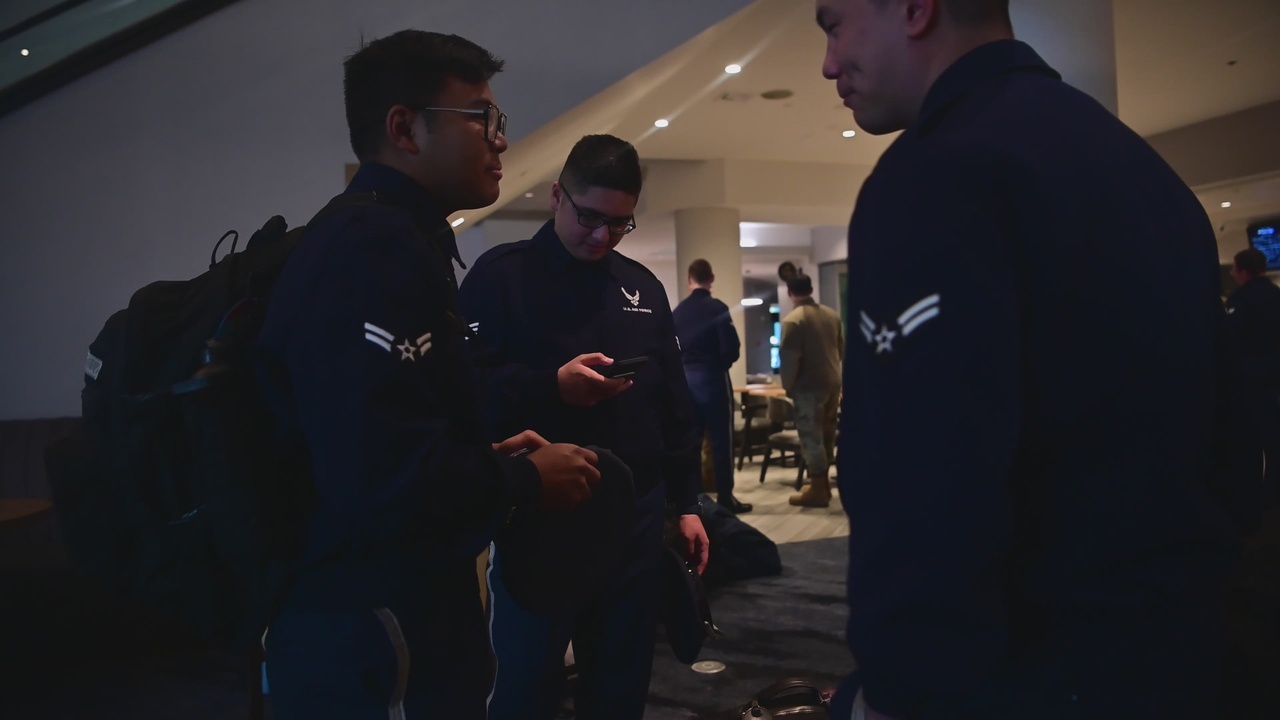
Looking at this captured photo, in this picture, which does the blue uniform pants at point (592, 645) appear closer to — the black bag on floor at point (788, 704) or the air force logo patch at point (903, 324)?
the black bag on floor at point (788, 704)

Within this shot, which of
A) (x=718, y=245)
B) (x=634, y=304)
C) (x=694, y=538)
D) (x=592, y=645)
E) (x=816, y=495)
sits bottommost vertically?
(x=816, y=495)

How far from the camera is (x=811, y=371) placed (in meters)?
6.43

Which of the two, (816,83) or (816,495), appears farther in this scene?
(816,495)

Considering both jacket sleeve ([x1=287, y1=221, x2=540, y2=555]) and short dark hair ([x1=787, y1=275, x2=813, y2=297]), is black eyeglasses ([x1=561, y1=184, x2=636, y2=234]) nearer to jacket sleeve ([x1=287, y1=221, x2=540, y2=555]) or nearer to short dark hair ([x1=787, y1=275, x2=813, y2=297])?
jacket sleeve ([x1=287, y1=221, x2=540, y2=555])

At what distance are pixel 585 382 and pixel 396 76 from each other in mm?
716

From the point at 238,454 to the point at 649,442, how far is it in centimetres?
100

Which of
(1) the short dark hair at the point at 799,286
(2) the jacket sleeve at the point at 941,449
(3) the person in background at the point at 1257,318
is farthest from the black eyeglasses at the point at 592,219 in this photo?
(3) the person in background at the point at 1257,318

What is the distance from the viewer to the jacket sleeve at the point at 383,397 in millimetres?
957

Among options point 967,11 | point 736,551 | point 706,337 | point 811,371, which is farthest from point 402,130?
point 811,371

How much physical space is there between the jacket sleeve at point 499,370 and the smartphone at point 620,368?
10 cm

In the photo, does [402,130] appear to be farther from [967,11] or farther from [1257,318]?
[1257,318]

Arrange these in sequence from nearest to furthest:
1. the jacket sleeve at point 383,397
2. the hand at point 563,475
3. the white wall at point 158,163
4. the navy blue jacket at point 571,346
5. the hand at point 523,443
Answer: the jacket sleeve at point 383,397 → the hand at point 563,475 → the hand at point 523,443 → the navy blue jacket at point 571,346 → the white wall at point 158,163

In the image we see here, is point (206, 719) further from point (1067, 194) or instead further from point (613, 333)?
point (1067, 194)

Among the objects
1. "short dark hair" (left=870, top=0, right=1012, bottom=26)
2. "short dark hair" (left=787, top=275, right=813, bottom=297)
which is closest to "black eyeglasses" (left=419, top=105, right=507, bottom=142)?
"short dark hair" (left=870, top=0, right=1012, bottom=26)
